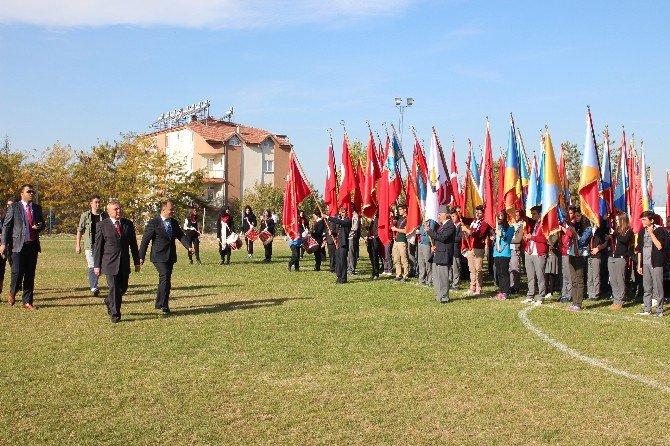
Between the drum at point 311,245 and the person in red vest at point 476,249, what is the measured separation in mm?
6501

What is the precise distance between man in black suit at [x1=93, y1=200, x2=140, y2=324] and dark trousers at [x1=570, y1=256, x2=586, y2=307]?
27.1 ft

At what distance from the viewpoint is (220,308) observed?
14.7 meters

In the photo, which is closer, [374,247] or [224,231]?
[374,247]

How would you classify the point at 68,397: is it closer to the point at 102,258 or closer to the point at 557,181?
the point at 102,258

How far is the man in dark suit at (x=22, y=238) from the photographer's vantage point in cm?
1463

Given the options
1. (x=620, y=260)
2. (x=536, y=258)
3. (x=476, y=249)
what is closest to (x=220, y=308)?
(x=476, y=249)

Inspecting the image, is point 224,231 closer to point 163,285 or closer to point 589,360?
point 163,285

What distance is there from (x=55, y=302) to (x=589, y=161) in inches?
453

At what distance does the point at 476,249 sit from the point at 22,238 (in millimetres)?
9774

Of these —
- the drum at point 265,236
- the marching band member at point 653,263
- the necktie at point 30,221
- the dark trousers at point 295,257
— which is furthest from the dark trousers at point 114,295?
the drum at point 265,236

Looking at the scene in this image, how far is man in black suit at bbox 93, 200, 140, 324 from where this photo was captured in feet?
41.9

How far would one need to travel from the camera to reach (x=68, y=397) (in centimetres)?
781

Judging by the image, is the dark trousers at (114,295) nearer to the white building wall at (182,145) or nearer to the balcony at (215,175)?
the balcony at (215,175)

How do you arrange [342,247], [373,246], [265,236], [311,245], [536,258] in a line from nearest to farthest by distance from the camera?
1. [536,258]
2. [342,247]
3. [373,246]
4. [311,245]
5. [265,236]
